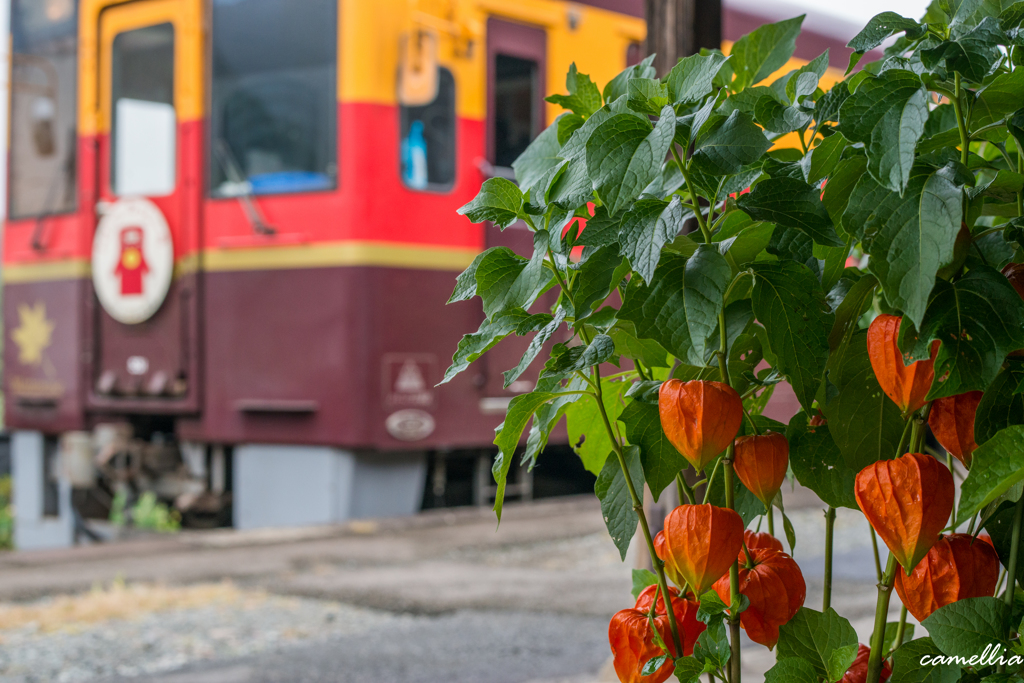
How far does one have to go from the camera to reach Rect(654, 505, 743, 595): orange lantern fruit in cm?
74

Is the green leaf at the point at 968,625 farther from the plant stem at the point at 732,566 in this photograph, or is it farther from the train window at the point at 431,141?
the train window at the point at 431,141

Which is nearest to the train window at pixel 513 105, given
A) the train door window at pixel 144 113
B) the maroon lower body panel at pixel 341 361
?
the maroon lower body panel at pixel 341 361

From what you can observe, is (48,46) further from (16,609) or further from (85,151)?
(16,609)

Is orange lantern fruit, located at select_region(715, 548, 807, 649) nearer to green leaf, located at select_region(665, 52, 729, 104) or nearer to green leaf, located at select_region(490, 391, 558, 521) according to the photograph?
green leaf, located at select_region(490, 391, 558, 521)

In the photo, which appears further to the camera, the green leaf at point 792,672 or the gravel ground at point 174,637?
the gravel ground at point 174,637

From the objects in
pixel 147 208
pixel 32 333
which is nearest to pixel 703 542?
pixel 147 208

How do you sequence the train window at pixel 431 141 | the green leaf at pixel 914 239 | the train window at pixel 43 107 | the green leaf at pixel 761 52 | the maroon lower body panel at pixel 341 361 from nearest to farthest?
the green leaf at pixel 914 239, the green leaf at pixel 761 52, the maroon lower body panel at pixel 341 361, the train window at pixel 431 141, the train window at pixel 43 107

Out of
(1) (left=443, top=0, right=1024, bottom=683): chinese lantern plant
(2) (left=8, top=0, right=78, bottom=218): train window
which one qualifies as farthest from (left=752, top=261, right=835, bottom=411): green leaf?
(2) (left=8, top=0, right=78, bottom=218): train window

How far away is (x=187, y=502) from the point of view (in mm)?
4938

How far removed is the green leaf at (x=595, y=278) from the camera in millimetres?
748

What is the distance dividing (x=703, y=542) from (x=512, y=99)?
4.38 meters

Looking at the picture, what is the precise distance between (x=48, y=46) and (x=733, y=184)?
5495 mm

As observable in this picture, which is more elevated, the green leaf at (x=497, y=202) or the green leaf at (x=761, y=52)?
the green leaf at (x=761, y=52)

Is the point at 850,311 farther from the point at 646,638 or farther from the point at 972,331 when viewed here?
the point at 646,638
